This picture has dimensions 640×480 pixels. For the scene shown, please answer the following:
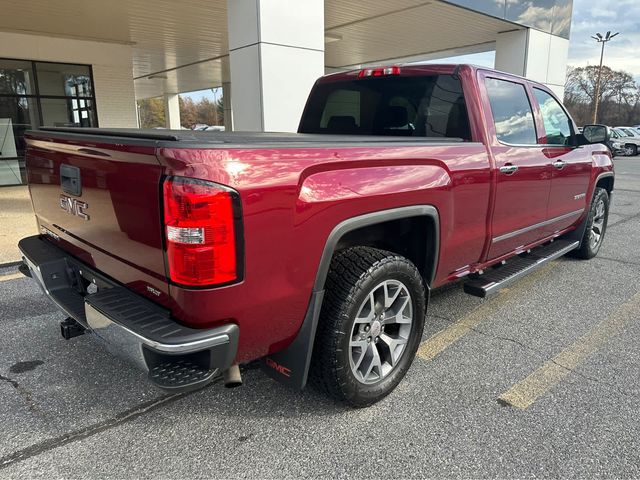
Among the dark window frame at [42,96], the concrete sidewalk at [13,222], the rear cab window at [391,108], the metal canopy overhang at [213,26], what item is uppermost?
the metal canopy overhang at [213,26]

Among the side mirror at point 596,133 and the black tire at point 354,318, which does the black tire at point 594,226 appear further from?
the black tire at point 354,318

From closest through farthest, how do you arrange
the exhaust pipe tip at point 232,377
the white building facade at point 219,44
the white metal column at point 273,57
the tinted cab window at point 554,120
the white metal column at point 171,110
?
the exhaust pipe tip at point 232,377, the tinted cab window at point 554,120, the white metal column at point 273,57, the white building facade at point 219,44, the white metal column at point 171,110

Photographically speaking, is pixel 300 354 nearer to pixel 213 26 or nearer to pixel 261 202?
pixel 261 202

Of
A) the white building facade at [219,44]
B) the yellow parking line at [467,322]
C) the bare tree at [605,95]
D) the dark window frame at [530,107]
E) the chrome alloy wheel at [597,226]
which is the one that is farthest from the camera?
the bare tree at [605,95]

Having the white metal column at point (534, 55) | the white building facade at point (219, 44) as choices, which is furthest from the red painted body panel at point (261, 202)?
the white metal column at point (534, 55)

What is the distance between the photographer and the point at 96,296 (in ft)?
7.56

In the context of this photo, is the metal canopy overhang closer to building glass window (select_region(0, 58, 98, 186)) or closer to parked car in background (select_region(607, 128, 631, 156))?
building glass window (select_region(0, 58, 98, 186))

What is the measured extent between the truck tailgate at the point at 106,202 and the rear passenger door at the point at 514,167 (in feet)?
7.91

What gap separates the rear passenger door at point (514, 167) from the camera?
355 centimetres

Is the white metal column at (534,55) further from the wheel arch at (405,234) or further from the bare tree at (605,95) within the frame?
the bare tree at (605,95)

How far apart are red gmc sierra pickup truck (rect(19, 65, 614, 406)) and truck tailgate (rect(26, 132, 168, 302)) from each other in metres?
0.01

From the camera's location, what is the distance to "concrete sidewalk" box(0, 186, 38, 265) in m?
5.82

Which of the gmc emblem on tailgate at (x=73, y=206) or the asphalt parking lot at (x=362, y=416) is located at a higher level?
the gmc emblem on tailgate at (x=73, y=206)

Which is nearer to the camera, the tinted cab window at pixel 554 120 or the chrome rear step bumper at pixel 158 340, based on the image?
the chrome rear step bumper at pixel 158 340
